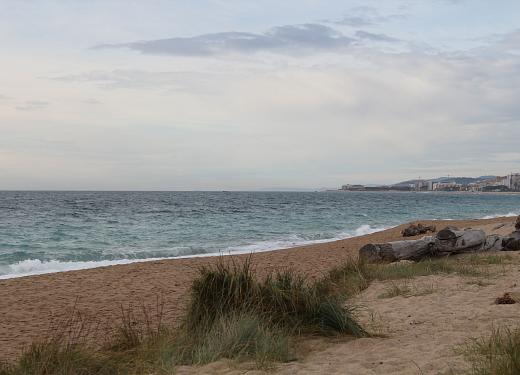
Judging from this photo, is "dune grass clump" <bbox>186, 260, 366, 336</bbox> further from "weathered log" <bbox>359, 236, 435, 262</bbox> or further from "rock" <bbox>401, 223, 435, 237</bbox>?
"rock" <bbox>401, 223, 435, 237</bbox>

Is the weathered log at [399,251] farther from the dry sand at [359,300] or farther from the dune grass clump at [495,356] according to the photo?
the dune grass clump at [495,356]

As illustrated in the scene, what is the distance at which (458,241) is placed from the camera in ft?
43.6

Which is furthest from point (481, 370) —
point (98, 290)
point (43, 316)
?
point (98, 290)

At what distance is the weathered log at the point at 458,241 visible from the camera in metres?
13.1

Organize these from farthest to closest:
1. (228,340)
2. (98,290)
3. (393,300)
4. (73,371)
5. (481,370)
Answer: (98,290) → (393,300) → (228,340) → (73,371) → (481,370)

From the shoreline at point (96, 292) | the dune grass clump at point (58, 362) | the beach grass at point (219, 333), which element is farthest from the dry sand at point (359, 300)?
the dune grass clump at point (58, 362)

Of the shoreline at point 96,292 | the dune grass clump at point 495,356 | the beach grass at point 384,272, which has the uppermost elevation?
the dune grass clump at point 495,356

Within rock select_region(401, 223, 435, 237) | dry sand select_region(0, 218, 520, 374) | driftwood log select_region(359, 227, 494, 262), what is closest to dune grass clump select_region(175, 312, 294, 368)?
dry sand select_region(0, 218, 520, 374)

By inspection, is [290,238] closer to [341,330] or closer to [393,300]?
[393,300]

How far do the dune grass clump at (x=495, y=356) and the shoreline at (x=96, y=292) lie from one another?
3707 millimetres

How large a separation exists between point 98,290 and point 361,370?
8373 millimetres

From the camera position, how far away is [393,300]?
843 cm

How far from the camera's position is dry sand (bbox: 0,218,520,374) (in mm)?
5254

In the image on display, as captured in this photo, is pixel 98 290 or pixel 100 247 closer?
pixel 98 290
